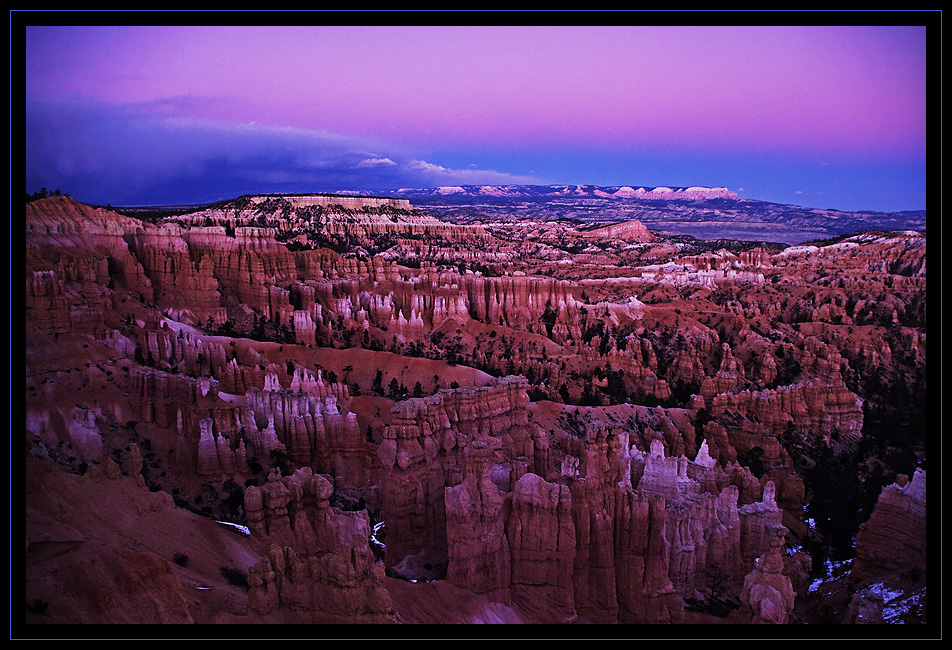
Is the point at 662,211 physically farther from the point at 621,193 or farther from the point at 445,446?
the point at 445,446

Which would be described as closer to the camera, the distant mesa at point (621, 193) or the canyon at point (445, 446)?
the canyon at point (445, 446)

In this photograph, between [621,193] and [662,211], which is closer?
[662,211]

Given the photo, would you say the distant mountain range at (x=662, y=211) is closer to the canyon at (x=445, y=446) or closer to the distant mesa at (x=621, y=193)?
the distant mesa at (x=621, y=193)

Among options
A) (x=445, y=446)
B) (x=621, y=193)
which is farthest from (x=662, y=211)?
(x=445, y=446)

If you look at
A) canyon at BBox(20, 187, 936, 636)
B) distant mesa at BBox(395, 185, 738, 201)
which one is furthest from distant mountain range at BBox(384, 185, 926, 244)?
canyon at BBox(20, 187, 936, 636)

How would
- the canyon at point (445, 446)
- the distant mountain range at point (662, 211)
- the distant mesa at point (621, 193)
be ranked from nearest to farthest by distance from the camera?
the canyon at point (445, 446) → the distant mountain range at point (662, 211) → the distant mesa at point (621, 193)

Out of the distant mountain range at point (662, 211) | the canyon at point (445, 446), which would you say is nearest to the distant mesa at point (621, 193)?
the distant mountain range at point (662, 211)
